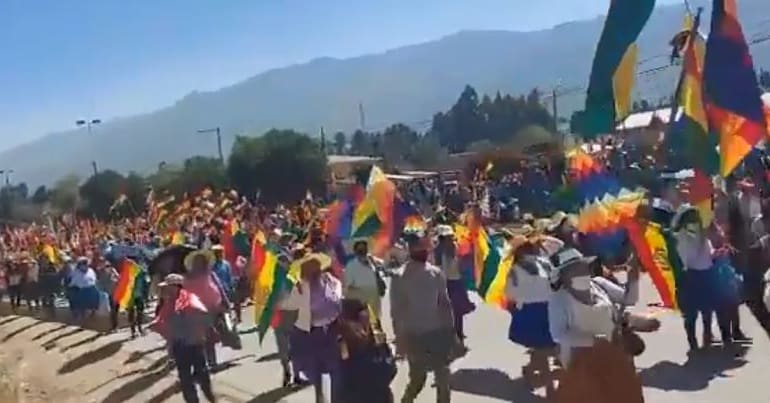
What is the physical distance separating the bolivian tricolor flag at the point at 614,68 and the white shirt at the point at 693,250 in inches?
138

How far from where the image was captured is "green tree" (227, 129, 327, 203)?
244ft

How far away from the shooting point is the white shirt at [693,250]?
12.8m

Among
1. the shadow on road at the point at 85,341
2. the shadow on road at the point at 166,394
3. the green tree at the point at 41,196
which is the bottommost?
the green tree at the point at 41,196

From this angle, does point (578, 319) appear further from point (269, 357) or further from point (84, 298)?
point (84, 298)

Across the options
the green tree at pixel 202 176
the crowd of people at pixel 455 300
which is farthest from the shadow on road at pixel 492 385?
the green tree at pixel 202 176

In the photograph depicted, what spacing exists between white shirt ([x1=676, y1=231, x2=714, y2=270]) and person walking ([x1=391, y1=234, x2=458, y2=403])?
11.7ft

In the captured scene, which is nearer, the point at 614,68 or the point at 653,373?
the point at 614,68

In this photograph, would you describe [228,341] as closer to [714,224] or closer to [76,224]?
[714,224]

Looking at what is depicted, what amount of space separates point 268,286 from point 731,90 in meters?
7.09

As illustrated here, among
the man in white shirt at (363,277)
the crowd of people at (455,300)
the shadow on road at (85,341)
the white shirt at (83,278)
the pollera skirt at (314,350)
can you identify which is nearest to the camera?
the crowd of people at (455,300)

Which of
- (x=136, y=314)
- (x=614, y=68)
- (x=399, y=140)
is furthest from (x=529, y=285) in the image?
(x=399, y=140)

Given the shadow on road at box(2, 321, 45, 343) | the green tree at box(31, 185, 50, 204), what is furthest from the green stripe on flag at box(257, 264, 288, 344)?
the green tree at box(31, 185, 50, 204)

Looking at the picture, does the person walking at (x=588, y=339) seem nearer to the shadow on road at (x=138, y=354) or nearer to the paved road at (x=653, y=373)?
the paved road at (x=653, y=373)

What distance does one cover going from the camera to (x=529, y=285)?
1141 centimetres
